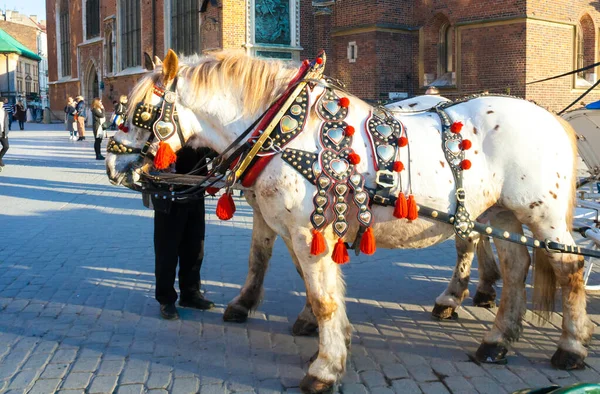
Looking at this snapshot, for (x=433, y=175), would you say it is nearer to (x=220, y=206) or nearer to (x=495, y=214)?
(x=495, y=214)

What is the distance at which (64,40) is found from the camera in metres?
49.3

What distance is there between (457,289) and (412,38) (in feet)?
63.8

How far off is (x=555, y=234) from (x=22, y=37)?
4269 inches

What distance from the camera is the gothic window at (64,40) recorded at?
48719 mm

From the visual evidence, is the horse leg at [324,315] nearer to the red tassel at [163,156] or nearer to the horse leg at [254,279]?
the red tassel at [163,156]

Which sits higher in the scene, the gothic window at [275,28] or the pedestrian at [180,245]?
the gothic window at [275,28]

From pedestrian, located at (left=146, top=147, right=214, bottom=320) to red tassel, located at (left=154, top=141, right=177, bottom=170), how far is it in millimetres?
865

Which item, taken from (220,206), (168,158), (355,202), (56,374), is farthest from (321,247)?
(56,374)

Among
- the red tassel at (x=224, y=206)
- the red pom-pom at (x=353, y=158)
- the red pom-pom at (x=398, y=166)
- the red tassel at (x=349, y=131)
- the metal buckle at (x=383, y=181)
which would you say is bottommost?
the red tassel at (x=224, y=206)

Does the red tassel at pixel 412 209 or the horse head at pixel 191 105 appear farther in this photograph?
the horse head at pixel 191 105

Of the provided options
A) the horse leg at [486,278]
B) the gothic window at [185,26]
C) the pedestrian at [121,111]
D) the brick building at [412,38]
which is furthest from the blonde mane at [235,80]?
the gothic window at [185,26]

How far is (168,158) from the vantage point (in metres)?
4.16

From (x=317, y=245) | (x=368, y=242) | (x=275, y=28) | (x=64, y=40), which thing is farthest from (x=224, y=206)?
(x=64, y=40)

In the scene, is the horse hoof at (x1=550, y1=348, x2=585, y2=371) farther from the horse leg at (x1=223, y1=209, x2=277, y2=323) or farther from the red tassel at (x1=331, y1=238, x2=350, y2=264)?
the horse leg at (x1=223, y1=209, x2=277, y2=323)
